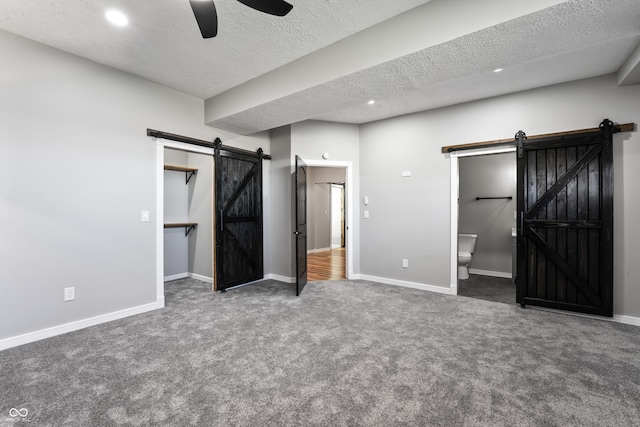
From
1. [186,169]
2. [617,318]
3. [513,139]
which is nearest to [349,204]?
[513,139]

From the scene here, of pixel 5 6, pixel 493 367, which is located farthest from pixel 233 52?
pixel 493 367

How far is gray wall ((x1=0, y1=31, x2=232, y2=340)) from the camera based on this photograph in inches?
102

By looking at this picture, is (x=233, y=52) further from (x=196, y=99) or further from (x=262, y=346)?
(x=262, y=346)

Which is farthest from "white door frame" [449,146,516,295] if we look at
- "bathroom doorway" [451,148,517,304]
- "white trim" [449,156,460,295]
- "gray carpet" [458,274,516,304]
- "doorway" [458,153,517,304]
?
"doorway" [458,153,517,304]

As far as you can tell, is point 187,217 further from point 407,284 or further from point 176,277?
point 407,284

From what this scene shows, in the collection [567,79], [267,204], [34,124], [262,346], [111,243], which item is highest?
[567,79]

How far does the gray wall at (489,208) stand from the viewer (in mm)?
5168

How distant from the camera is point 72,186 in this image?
2.90 metres

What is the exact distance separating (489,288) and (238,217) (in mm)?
3958

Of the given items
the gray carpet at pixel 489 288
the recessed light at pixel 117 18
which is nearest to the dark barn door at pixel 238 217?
the recessed light at pixel 117 18

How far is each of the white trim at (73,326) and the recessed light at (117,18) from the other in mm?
2792

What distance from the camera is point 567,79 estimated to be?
10.8ft

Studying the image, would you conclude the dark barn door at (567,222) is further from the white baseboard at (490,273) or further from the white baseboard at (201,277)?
the white baseboard at (201,277)

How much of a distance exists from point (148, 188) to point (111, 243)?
2.38 ft
